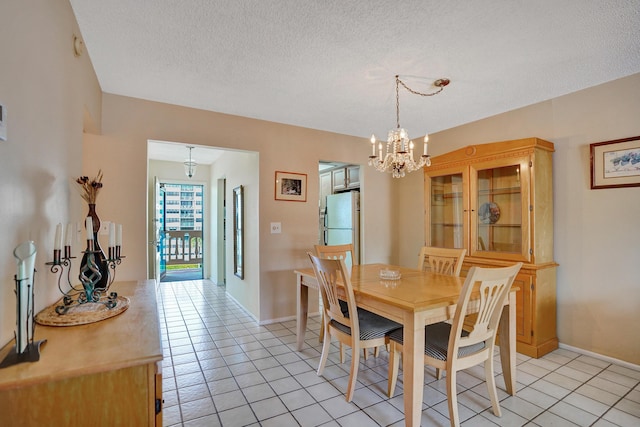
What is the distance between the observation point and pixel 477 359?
70.9 inches

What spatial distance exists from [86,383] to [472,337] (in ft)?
6.01

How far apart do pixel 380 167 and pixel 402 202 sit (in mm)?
2111

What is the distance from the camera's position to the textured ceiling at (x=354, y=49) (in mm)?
1679

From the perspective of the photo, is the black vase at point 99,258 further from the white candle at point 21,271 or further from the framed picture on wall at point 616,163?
the framed picture on wall at point 616,163

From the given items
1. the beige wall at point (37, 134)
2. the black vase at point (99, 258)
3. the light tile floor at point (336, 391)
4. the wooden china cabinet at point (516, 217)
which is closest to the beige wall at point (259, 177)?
the light tile floor at point (336, 391)

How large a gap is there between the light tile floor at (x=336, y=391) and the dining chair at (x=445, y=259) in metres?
0.83

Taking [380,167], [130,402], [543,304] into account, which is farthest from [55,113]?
[543,304]

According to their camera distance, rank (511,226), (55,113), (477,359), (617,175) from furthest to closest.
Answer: (511,226) → (617,175) → (477,359) → (55,113)

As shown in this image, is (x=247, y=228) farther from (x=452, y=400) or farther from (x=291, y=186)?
(x=452, y=400)

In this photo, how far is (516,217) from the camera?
9.48 ft

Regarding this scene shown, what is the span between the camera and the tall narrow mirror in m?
4.02

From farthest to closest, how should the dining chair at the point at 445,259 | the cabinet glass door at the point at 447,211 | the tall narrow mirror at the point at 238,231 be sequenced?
the tall narrow mirror at the point at 238,231 → the cabinet glass door at the point at 447,211 → the dining chair at the point at 445,259

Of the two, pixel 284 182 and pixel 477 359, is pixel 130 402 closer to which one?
pixel 477 359

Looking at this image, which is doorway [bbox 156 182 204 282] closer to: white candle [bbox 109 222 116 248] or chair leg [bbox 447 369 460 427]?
white candle [bbox 109 222 116 248]
